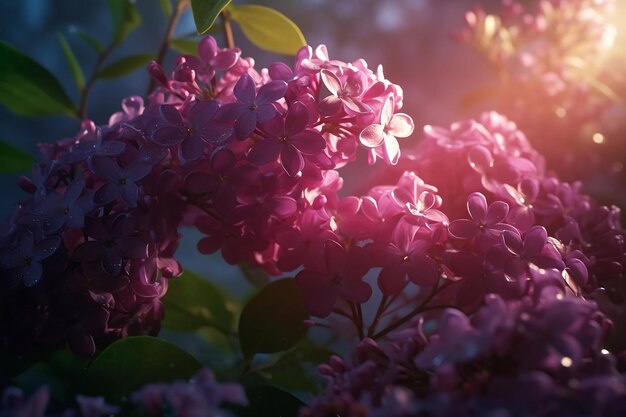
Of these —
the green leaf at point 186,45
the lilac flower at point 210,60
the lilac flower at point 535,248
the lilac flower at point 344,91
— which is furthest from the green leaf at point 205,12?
the lilac flower at point 535,248

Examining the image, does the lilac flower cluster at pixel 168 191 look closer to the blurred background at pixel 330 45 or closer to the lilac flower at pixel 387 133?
the lilac flower at pixel 387 133

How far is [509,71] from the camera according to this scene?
45.7 inches

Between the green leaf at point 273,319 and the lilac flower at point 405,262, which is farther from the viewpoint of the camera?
the green leaf at point 273,319

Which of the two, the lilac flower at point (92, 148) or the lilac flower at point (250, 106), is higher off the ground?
the lilac flower at point (250, 106)

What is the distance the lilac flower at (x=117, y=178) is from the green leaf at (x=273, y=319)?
0.61 ft

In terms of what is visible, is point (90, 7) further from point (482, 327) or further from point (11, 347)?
point (482, 327)

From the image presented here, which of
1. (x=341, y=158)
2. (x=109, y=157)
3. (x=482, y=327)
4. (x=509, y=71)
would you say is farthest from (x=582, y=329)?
(x=509, y=71)

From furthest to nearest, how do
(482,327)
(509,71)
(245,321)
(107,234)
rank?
(509,71) < (245,321) < (107,234) < (482,327)

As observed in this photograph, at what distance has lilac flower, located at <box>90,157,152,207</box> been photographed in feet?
1.93

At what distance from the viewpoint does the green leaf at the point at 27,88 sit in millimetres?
842

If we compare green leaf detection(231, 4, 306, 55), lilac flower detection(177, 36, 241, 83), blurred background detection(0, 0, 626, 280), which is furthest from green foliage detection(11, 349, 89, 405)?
blurred background detection(0, 0, 626, 280)

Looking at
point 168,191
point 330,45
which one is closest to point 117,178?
point 168,191

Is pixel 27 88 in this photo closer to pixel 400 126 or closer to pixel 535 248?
pixel 400 126

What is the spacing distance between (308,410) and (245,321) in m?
0.27
